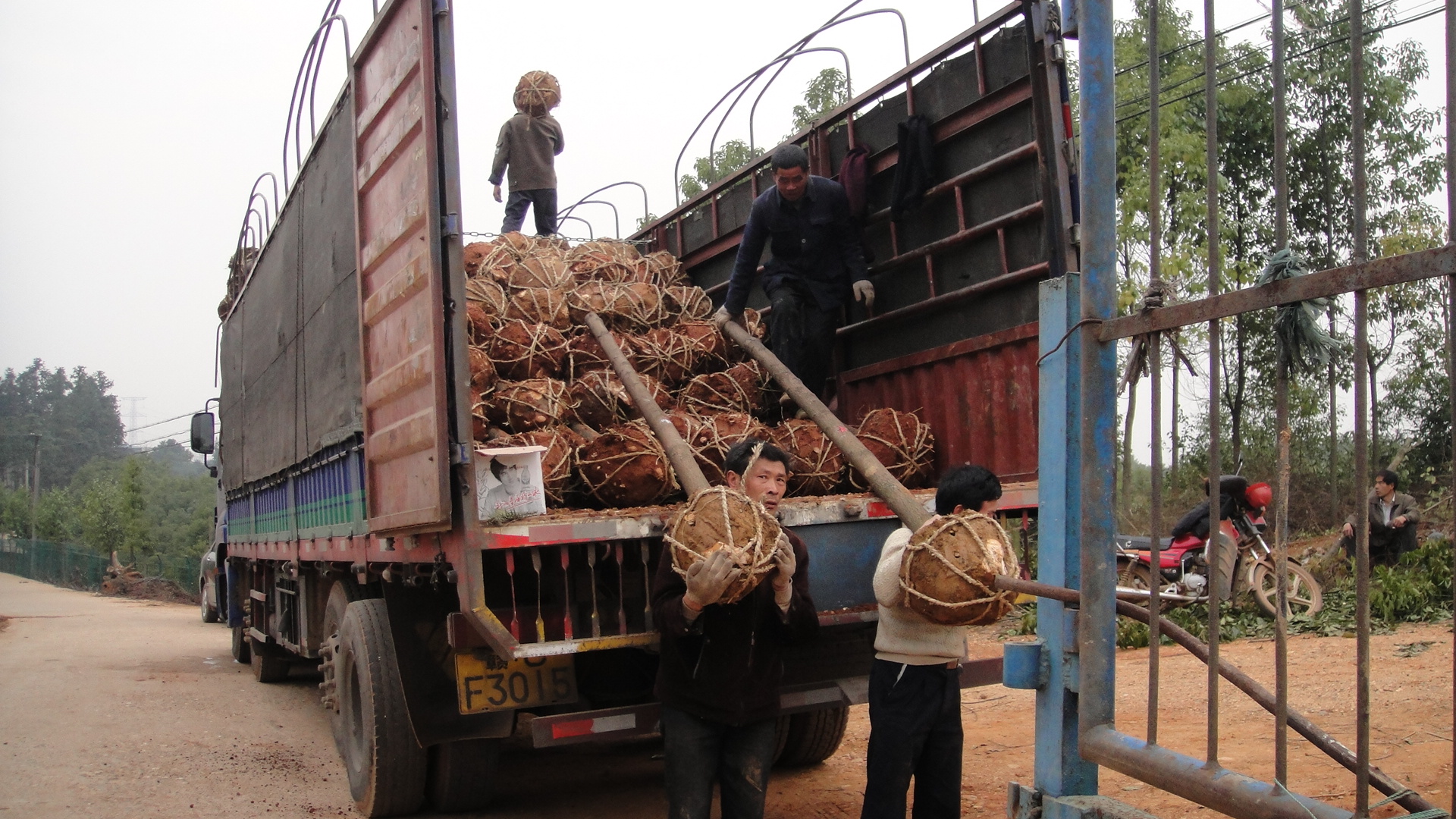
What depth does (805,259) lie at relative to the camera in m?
5.37

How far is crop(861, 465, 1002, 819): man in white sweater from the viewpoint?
135 inches

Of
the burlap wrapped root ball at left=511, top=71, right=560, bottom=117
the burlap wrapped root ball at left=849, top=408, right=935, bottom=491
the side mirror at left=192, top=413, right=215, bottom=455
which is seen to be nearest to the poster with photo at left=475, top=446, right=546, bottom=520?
the burlap wrapped root ball at left=849, top=408, right=935, bottom=491

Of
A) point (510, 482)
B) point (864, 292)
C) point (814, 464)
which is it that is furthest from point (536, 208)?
point (510, 482)

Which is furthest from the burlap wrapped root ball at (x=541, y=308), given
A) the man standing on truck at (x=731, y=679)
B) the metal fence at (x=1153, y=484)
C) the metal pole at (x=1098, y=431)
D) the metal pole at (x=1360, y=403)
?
the metal pole at (x=1360, y=403)

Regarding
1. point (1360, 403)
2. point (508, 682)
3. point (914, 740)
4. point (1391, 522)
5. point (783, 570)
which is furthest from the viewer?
point (1391, 522)

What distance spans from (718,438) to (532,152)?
15.2 ft

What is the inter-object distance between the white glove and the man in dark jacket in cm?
683

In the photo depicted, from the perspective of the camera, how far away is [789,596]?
3.45 m

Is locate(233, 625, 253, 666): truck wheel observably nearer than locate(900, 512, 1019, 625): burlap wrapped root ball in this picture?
No

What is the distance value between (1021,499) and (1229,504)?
582 centimetres

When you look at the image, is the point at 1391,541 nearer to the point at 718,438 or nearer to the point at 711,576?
the point at 718,438

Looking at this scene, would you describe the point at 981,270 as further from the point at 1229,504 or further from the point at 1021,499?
the point at 1229,504

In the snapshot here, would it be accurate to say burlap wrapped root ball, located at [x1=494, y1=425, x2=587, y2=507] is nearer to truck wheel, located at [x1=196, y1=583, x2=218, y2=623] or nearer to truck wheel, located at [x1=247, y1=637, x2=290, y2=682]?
truck wheel, located at [x1=247, y1=637, x2=290, y2=682]

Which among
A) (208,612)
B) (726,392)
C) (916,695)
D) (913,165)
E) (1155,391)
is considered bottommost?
(208,612)
